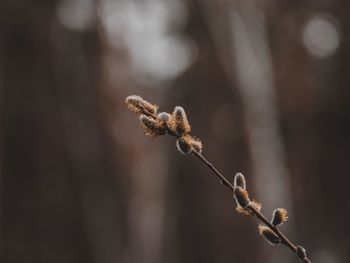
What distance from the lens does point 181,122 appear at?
2.85 feet

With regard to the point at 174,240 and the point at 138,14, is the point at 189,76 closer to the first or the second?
the point at 138,14

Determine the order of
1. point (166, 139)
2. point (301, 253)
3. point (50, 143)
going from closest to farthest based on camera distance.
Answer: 1. point (301, 253)
2. point (50, 143)
3. point (166, 139)

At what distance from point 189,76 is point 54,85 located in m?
3.42

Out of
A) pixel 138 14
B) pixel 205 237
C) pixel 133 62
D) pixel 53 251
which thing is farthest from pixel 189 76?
pixel 53 251

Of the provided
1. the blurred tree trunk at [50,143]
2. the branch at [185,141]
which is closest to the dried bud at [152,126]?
the branch at [185,141]

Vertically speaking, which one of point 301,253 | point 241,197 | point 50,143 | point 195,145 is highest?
point 50,143

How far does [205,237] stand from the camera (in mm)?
9344

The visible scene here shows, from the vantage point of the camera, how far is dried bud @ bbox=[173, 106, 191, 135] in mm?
865

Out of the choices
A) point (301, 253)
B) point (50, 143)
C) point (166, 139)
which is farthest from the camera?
point (166, 139)

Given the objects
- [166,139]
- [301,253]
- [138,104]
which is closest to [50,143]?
[166,139]

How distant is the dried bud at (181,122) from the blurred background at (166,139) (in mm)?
3491

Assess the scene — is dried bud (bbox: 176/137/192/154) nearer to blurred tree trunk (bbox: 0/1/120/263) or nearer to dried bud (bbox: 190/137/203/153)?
dried bud (bbox: 190/137/203/153)

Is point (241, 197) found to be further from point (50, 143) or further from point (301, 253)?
point (50, 143)

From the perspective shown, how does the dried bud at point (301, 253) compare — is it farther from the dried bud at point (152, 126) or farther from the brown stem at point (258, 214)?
the dried bud at point (152, 126)
